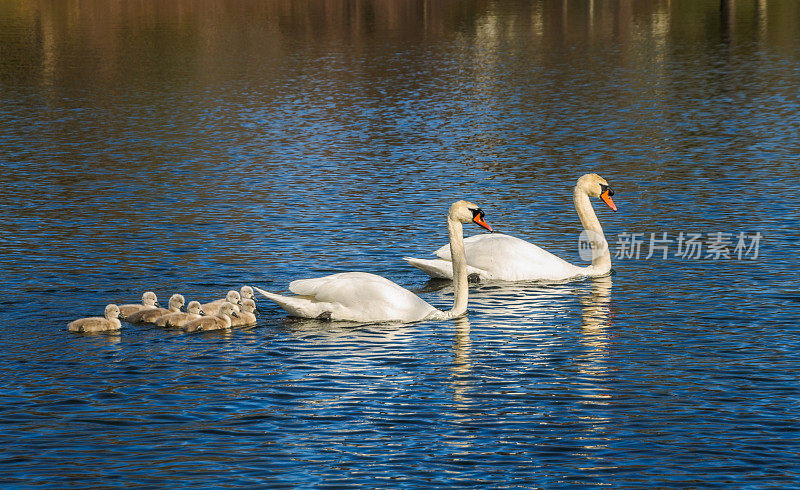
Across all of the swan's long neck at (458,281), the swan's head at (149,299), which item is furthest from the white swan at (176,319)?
the swan's long neck at (458,281)

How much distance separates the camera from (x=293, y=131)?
4166 centimetres

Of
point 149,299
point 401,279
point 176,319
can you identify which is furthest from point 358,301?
point 401,279

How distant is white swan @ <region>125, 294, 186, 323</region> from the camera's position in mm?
17734

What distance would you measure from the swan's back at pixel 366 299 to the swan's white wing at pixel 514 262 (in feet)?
9.72

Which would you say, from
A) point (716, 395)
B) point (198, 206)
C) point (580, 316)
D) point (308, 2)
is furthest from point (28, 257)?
point (308, 2)

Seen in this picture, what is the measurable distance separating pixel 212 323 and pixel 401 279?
4592 mm

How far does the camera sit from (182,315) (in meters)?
17.6

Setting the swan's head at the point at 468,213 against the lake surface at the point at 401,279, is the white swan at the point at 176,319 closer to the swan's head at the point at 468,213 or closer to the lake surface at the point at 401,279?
the lake surface at the point at 401,279

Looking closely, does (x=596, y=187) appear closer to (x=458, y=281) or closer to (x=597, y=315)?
(x=597, y=315)

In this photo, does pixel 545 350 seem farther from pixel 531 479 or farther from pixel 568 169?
pixel 568 169

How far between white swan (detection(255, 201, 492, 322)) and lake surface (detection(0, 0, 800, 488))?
0.81 feet

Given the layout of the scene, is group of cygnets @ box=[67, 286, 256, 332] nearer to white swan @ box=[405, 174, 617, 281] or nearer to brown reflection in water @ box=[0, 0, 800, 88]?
white swan @ box=[405, 174, 617, 281]

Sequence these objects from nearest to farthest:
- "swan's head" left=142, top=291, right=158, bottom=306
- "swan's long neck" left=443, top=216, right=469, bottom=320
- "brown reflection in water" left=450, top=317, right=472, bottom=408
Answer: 1. "brown reflection in water" left=450, top=317, right=472, bottom=408
2. "swan's head" left=142, top=291, right=158, bottom=306
3. "swan's long neck" left=443, top=216, right=469, bottom=320

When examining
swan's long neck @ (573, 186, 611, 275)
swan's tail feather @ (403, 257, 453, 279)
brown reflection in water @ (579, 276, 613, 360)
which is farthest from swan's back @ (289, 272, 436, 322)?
swan's long neck @ (573, 186, 611, 275)
